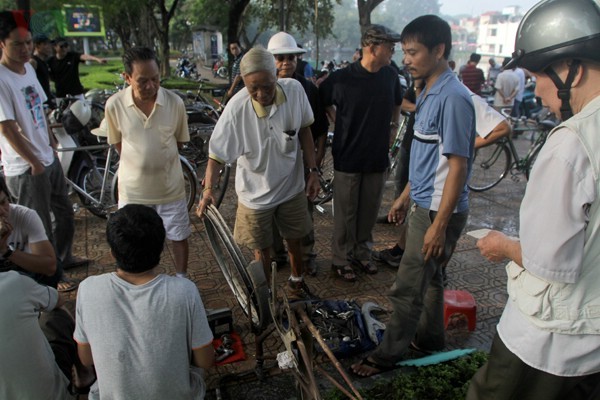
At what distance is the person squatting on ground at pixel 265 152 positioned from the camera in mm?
2883

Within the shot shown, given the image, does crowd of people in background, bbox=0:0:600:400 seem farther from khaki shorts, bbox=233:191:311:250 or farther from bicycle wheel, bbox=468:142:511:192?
bicycle wheel, bbox=468:142:511:192

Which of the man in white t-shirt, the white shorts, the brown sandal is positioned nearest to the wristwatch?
the white shorts

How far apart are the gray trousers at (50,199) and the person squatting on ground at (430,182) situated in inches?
107

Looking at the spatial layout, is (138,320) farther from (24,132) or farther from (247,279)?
(24,132)

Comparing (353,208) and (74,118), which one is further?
(74,118)

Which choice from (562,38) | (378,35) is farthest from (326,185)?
(562,38)

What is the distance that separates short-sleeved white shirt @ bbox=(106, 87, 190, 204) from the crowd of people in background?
0.04ft

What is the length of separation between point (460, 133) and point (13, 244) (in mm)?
2551

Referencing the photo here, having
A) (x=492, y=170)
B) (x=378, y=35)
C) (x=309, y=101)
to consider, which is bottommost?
(x=492, y=170)

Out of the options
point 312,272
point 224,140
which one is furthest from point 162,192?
point 312,272

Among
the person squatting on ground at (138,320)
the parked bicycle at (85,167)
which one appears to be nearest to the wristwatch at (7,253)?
the person squatting on ground at (138,320)

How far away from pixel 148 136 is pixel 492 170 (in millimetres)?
5777

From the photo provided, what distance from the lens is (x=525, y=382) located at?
157 cm

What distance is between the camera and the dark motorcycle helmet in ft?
4.53
